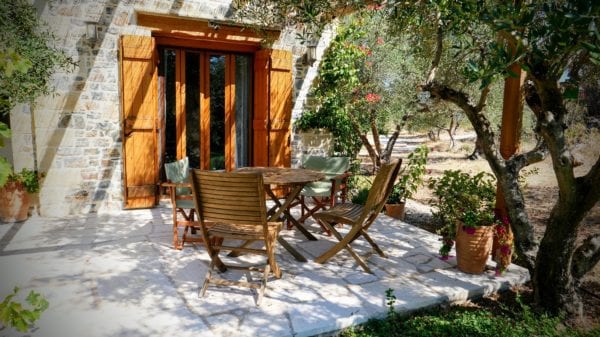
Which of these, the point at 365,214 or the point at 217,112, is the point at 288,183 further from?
the point at 217,112

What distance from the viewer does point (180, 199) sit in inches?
169

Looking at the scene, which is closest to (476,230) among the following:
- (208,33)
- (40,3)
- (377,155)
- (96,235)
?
(96,235)

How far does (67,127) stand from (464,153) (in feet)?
43.7

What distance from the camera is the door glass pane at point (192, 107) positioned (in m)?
6.19

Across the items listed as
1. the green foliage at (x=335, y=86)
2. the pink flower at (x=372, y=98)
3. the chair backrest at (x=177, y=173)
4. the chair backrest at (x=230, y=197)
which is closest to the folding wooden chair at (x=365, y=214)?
the chair backrest at (x=230, y=197)

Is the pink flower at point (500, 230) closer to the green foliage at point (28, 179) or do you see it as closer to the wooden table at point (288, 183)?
the wooden table at point (288, 183)

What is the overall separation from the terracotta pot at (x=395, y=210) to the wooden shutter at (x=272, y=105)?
183cm

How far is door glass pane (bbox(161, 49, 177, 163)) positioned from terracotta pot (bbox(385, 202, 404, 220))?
10.0 feet

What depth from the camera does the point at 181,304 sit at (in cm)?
296

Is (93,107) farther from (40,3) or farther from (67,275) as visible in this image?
(67,275)

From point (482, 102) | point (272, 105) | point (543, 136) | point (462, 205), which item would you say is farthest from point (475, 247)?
point (272, 105)

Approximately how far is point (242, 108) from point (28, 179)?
9.66ft

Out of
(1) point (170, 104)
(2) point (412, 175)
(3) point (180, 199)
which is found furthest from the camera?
(1) point (170, 104)

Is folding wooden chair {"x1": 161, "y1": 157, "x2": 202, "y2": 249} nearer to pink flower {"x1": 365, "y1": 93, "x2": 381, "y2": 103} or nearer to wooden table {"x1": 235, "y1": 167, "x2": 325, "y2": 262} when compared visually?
wooden table {"x1": 235, "y1": 167, "x2": 325, "y2": 262}
